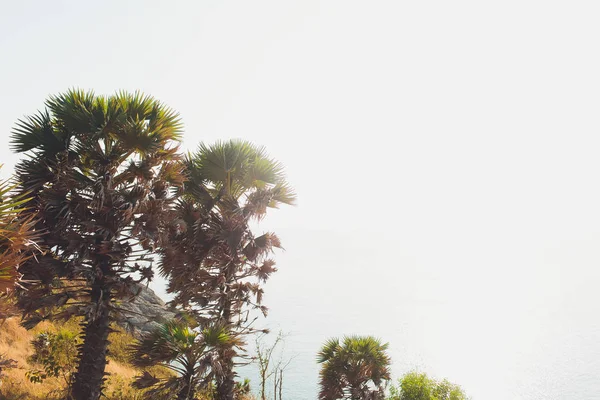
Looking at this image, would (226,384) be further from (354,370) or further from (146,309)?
(146,309)

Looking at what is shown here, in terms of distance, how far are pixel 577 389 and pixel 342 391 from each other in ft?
281

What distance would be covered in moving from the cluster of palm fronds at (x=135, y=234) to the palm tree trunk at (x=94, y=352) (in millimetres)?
26

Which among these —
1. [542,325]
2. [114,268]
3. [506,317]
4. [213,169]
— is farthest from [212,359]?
[506,317]

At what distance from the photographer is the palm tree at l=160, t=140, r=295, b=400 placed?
10.5 m

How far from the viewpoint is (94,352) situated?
895 cm

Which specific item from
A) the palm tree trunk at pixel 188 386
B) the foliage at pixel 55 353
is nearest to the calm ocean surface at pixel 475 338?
the foliage at pixel 55 353

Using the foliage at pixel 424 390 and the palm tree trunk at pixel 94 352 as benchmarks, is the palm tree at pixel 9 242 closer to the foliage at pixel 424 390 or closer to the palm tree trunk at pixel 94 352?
the palm tree trunk at pixel 94 352

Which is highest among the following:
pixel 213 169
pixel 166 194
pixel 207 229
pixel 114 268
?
pixel 213 169

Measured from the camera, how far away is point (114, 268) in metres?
9.66

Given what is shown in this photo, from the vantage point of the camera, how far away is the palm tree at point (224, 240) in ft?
34.4

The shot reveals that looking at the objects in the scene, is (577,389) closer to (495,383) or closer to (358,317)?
(495,383)

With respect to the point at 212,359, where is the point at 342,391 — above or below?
below

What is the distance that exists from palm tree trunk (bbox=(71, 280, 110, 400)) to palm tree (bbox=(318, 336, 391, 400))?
7.39 metres

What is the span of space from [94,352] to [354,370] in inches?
343
